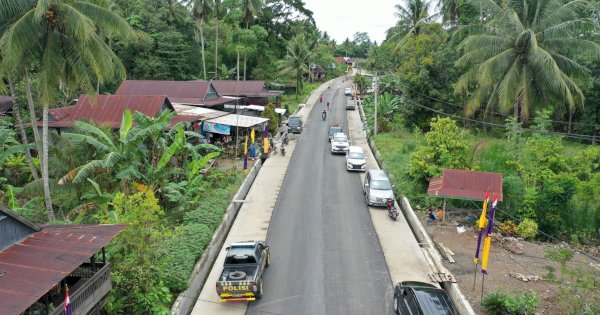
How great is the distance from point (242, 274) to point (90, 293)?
4.93 meters

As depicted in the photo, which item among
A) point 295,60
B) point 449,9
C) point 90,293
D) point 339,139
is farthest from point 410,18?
point 90,293

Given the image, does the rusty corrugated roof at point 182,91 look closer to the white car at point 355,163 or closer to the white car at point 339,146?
the white car at point 339,146

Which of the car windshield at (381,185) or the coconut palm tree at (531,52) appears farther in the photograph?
the coconut palm tree at (531,52)

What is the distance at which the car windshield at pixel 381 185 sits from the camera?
2512 cm

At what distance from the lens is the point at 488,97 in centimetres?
3591

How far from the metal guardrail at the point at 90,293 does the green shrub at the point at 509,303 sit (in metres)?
11.9

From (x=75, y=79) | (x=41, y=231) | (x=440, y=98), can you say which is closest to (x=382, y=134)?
(x=440, y=98)

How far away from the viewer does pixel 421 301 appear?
44.2 ft

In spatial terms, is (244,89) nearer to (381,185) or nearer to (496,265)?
(381,185)

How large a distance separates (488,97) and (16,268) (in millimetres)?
34275

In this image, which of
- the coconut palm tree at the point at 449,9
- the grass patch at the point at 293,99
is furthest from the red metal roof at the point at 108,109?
the coconut palm tree at the point at 449,9

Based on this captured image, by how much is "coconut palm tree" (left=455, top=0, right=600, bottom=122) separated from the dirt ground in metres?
12.4

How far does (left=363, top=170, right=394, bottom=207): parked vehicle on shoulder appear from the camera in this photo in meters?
24.6

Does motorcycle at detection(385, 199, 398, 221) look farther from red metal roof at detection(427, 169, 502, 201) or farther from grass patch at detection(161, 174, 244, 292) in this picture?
grass patch at detection(161, 174, 244, 292)
